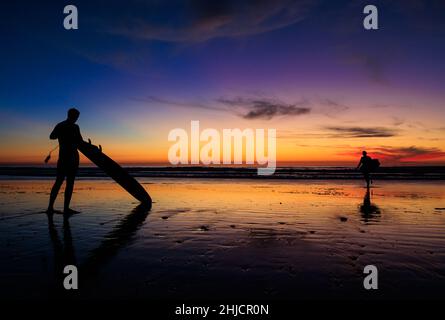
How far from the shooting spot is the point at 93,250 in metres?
5.41

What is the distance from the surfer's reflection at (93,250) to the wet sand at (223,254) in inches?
0.6

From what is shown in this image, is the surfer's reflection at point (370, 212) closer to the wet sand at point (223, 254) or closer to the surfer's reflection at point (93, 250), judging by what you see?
the wet sand at point (223, 254)

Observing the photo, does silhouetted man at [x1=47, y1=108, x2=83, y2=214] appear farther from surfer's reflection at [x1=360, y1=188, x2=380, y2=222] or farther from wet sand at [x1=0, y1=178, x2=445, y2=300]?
surfer's reflection at [x1=360, y1=188, x2=380, y2=222]

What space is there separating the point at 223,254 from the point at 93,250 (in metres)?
1.93

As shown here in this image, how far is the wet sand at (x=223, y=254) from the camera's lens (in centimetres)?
376

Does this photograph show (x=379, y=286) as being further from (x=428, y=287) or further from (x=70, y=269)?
(x=70, y=269)

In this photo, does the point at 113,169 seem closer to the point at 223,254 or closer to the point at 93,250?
the point at 93,250

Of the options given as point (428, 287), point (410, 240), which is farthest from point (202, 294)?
point (410, 240)

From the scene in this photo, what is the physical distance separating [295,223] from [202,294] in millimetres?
4720

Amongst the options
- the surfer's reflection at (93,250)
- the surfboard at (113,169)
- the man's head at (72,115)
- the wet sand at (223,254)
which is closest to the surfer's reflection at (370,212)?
the wet sand at (223,254)

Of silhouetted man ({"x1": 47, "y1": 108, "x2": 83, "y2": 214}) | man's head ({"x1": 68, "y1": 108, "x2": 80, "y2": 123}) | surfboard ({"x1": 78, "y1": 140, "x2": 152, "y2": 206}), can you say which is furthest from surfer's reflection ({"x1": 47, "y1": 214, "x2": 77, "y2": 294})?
surfboard ({"x1": 78, "y1": 140, "x2": 152, "y2": 206})

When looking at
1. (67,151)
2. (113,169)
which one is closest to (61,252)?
(67,151)

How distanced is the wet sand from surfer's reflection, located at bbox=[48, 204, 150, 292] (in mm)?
16
